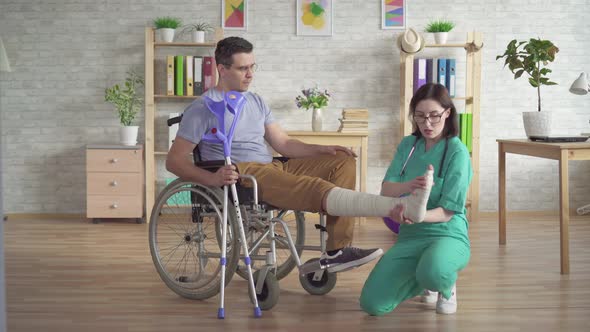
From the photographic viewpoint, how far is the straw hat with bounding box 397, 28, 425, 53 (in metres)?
5.70

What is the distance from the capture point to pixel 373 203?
9.16 ft

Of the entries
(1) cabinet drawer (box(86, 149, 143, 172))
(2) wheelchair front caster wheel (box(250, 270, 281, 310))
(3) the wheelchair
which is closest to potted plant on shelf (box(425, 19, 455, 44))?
(1) cabinet drawer (box(86, 149, 143, 172))

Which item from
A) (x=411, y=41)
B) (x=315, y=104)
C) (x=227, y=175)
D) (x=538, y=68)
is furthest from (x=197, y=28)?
(x=227, y=175)

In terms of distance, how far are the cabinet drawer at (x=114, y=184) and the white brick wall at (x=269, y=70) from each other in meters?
0.45

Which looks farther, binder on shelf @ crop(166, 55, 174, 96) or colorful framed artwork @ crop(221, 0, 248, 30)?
colorful framed artwork @ crop(221, 0, 248, 30)

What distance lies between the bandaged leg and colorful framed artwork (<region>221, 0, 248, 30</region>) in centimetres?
338

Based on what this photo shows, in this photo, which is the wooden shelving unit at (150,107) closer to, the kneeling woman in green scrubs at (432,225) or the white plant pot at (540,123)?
the white plant pot at (540,123)

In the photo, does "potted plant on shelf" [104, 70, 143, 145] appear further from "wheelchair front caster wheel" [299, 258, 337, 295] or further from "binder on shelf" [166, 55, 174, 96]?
"wheelchair front caster wheel" [299, 258, 337, 295]

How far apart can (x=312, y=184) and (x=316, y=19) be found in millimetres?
3288

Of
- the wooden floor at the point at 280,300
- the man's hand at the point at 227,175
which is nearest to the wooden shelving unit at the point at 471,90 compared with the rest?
the wooden floor at the point at 280,300

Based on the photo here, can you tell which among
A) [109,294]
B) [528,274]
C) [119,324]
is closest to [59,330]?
[119,324]

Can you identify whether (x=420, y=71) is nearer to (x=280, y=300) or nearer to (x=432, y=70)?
(x=432, y=70)

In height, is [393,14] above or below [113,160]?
above

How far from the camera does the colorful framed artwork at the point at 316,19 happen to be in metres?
6.01
